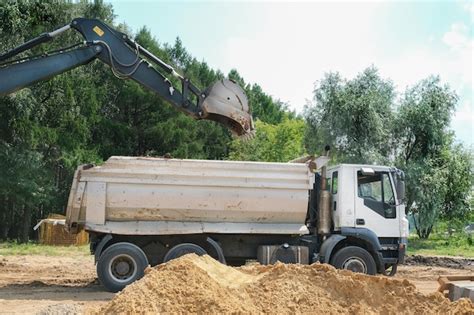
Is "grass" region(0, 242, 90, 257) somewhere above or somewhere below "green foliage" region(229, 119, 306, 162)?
below

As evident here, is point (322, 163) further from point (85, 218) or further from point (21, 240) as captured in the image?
point (21, 240)

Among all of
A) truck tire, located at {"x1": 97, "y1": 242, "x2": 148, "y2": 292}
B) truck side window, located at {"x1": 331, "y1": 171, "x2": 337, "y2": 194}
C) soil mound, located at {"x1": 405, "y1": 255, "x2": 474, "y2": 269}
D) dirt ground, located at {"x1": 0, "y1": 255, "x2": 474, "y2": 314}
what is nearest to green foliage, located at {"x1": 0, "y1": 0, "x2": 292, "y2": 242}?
dirt ground, located at {"x1": 0, "y1": 255, "x2": 474, "y2": 314}

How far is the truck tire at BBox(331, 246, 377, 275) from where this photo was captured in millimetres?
13047

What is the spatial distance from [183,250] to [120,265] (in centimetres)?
136

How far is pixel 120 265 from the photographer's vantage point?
1246 centimetres

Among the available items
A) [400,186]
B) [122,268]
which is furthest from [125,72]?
[400,186]

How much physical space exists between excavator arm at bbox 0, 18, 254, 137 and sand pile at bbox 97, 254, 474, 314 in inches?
193

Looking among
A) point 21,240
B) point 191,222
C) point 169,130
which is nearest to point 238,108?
point 191,222

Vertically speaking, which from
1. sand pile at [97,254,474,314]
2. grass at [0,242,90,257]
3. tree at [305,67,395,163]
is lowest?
grass at [0,242,90,257]

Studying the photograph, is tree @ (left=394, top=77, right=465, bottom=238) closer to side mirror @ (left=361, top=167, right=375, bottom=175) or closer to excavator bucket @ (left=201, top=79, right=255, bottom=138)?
side mirror @ (left=361, top=167, right=375, bottom=175)

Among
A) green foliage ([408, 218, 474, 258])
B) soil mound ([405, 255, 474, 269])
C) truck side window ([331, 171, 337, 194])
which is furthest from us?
green foliage ([408, 218, 474, 258])

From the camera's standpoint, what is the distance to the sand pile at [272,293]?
22.6 feet

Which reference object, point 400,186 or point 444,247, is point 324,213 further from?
point 444,247

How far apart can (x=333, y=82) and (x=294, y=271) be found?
81.0ft
